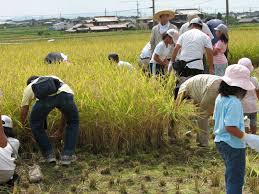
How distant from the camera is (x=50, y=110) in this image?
5137 millimetres

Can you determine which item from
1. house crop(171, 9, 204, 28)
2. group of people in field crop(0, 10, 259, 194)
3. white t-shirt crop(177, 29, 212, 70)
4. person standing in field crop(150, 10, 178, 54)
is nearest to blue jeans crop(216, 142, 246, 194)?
group of people in field crop(0, 10, 259, 194)

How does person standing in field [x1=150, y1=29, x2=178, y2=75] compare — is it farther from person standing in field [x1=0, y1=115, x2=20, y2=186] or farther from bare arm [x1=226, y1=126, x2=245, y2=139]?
bare arm [x1=226, y1=126, x2=245, y2=139]

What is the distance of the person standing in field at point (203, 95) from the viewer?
537 centimetres

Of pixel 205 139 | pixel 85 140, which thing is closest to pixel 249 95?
pixel 205 139

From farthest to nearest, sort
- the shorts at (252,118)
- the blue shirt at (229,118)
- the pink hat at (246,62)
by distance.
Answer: the shorts at (252,118) → the pink hat at (246,62) → the blue shirt at (229,118)

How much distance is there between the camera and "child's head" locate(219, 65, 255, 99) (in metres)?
3.47

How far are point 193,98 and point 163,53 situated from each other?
213cm

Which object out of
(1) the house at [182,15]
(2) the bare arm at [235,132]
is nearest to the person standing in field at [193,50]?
(1) the house at [182,15]

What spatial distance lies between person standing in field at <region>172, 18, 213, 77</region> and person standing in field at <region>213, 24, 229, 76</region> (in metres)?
1.04

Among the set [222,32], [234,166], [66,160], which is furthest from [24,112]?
[222,32]

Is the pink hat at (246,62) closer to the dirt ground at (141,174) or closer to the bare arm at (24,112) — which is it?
the dirt ground at (141,174)

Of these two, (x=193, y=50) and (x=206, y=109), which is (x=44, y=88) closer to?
(x=206, y=109)

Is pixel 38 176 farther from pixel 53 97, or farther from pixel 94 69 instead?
pixel 94 69

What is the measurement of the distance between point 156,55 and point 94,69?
113cm
